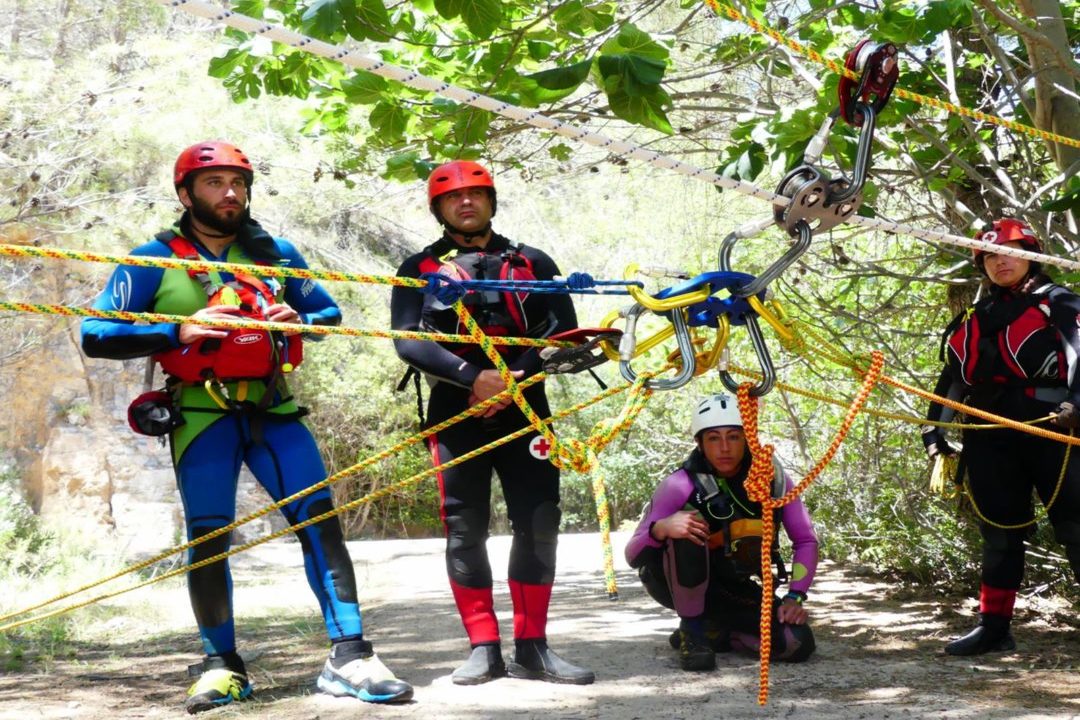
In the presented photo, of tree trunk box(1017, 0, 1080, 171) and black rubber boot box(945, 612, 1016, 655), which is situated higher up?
tree trunk box(1017, 0, 1080, 171)

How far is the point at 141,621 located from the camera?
6301mm

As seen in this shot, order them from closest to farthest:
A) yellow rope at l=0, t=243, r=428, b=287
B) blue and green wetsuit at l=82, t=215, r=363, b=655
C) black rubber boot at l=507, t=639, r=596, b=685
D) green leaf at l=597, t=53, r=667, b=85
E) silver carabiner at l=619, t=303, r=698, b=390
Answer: yellow rope at l=0, t=243, r=428, b=287 → silver carabiner at l=619, t=303, r=698, b=390 → green leaf at l=597, t=53, r=667, b=85 → blue and green wetsuit at l=82, t=215, r=363, b=655 → black rubber boot at l=507, t=639, r=596, b=685

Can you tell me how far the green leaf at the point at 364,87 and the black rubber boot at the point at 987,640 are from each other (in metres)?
3.20

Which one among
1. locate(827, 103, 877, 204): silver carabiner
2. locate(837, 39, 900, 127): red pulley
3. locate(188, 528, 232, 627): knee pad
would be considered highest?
locate(837, 39, 900, 127): red pulley

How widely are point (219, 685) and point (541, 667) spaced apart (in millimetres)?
1122

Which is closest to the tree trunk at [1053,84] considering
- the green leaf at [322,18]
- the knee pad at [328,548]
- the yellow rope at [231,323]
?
the yellow rope at [231,323]

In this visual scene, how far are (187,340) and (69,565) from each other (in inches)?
241

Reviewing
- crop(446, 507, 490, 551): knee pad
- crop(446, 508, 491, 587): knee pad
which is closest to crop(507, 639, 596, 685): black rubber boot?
crop(446, 508, 491, 587): knee pad

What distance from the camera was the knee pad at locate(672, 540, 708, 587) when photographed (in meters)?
4.27

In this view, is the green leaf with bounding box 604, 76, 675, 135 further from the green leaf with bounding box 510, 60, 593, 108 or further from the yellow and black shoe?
the yellow and black shoe

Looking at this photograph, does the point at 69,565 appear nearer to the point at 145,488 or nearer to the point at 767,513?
the point at 145,488

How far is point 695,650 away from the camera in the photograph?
4.19 m

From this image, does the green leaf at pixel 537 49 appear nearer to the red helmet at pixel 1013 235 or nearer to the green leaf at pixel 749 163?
the green leaf at pixel 749 163

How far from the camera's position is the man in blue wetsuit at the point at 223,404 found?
12.0ft
